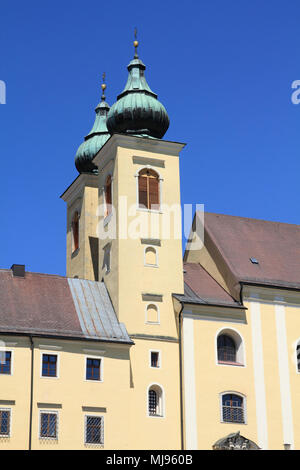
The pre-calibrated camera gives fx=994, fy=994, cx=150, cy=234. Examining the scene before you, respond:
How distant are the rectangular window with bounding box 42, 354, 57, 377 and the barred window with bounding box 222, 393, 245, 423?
7.48 meters

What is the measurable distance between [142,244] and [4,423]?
10374mm

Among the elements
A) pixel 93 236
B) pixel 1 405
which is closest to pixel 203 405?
pixel 1 405

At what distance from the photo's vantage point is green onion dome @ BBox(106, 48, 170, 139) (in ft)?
152

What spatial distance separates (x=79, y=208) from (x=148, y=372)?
12.5m

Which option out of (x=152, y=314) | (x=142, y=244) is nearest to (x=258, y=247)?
(x=142, y=244)

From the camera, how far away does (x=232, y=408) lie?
138 feet

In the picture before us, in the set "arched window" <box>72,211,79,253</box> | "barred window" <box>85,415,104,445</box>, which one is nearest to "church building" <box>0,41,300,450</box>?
"barred window" <box>85,415,104,445</box>

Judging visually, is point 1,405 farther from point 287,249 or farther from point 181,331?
point 287,249

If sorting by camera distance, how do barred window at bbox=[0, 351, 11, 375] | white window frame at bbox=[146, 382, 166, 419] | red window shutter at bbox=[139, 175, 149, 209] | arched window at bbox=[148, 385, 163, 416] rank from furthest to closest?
red window shutter at bbox=[139, 175, 149, 209], arched window at bbox=[148, 385, 163, 416], white window frame at bbox=[146, 382, 166, 419], barred window at bbox=[0, 351, 11, 375]

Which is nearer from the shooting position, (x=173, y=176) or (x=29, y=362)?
(x=29, y=362)

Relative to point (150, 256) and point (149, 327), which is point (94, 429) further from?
point (150, 256)

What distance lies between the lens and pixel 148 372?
4141 cm

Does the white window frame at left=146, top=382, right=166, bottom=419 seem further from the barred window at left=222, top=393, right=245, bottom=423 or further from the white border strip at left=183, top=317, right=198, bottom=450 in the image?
the barred window at left=222, top=393, right=245, bottom=423
